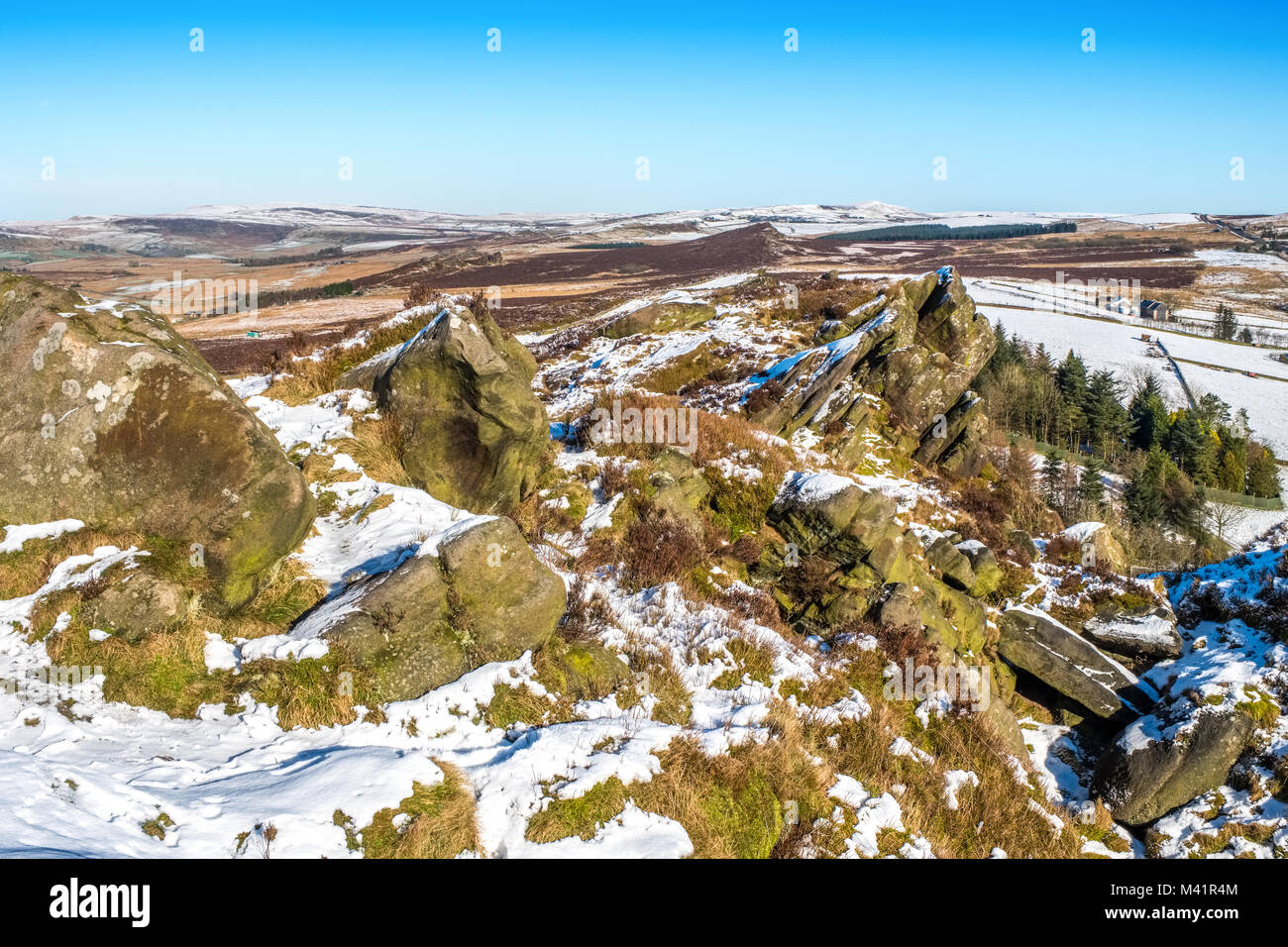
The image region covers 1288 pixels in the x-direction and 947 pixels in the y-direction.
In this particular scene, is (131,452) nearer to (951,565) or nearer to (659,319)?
(951,565)

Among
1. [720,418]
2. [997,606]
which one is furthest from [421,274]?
[997,606]

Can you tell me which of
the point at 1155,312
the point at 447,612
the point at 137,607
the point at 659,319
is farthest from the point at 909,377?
the point at 1155,312

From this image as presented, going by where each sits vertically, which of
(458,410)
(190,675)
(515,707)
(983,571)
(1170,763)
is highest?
(458,410)

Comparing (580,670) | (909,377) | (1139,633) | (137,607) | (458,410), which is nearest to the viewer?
A: (137,607)

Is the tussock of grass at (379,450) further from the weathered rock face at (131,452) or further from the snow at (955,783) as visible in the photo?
the snow at (955,783)

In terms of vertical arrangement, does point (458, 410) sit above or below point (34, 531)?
above
